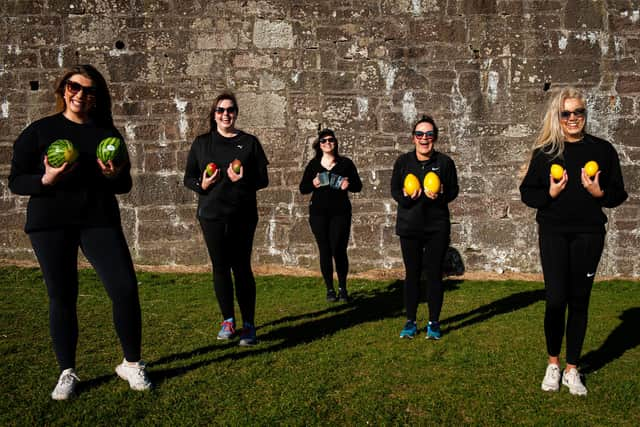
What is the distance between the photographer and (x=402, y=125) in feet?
25.8

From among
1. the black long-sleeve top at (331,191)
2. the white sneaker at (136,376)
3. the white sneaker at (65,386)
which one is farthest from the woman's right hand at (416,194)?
the white sneaker at (65,386)

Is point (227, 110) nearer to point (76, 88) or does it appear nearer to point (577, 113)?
point (76, 88)

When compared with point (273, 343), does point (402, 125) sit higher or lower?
higher

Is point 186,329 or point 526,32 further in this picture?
point 526,32

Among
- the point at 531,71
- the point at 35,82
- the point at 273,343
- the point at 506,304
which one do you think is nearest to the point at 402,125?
the point at 531,71

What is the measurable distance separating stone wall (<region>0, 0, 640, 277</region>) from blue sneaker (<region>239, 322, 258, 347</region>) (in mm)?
3418

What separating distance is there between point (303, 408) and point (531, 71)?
604 cm

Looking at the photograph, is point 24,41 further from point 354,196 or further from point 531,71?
point 531,71

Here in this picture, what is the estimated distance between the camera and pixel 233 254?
14.8 ft

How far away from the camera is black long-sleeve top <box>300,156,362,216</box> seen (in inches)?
253

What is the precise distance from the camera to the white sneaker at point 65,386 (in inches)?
133

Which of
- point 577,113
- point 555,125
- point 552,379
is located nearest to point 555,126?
point 555,125

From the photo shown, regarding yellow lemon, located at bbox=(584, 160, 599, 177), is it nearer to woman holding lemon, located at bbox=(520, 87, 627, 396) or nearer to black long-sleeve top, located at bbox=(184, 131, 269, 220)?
woman holding lemon, located at bbox=(520, 87, 627, 396)

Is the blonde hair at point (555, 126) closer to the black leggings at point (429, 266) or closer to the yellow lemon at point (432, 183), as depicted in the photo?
the yellow lemon at point (432, 183)
